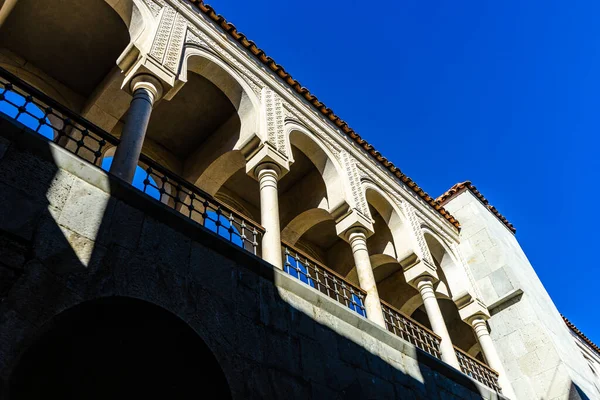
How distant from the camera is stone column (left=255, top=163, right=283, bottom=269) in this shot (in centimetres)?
571

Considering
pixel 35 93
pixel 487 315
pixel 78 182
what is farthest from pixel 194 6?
pixel 487 315

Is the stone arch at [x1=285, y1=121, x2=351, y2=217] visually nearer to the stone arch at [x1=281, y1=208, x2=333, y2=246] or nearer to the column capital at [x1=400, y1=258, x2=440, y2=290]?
the stone arch at [x1=281, y1=208, x2=333, y2=246]

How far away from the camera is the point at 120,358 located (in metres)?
3.82

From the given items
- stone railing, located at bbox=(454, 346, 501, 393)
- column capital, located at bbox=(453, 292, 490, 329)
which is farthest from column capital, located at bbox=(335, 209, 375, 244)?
column capital, located at bbox=(453, 292, 490, 329)

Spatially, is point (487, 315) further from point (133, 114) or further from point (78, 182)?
point (78, 182)

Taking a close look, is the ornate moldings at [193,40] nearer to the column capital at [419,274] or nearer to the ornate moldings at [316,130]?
the ornate moldings at [316,130]

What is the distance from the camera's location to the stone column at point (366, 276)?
6.49 m

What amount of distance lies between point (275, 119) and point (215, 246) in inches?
135

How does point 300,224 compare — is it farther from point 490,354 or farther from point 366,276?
point 490,354

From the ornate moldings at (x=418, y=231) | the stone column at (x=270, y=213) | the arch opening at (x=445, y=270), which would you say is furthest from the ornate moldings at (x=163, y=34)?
the arch opening at (x=445, y=270)

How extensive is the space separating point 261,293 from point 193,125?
5071 millimetres

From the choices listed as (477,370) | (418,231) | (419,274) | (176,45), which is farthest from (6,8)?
(477,370)

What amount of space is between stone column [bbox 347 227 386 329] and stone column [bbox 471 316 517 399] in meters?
3.16

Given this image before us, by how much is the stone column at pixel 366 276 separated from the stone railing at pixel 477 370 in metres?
2.18
